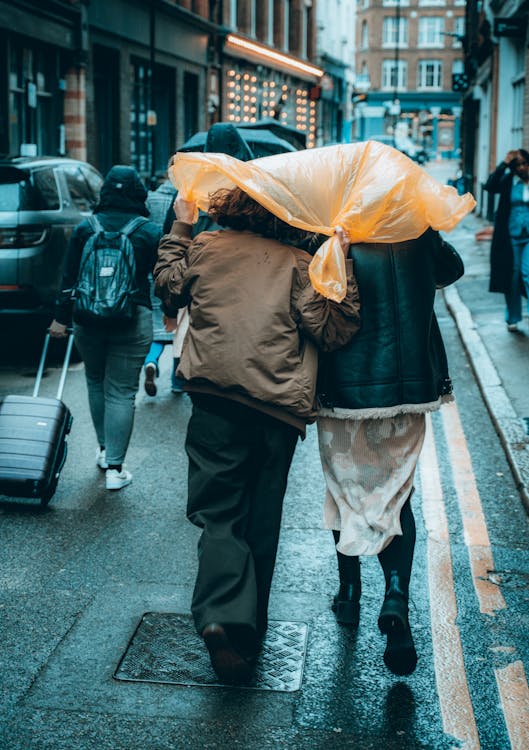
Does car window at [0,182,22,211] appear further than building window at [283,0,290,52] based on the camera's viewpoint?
No

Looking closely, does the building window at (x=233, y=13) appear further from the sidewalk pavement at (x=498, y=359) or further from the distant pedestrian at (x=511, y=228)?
the distant pedestrian at (x=511, y=228)

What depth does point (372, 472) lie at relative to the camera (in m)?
4.11

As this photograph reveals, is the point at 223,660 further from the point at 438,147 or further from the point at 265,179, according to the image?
the point at 438,147

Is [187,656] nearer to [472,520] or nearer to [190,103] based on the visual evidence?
[472,520]

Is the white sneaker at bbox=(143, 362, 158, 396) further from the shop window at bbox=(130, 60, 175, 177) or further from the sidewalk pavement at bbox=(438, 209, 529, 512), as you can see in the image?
the shop window at bbox=(130, 60, 175, 177)

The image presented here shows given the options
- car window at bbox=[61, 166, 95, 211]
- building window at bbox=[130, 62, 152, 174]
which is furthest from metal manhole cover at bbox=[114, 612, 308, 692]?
building window at bbox=[130, 62, 152, 174]

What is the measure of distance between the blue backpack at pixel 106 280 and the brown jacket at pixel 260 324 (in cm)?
213

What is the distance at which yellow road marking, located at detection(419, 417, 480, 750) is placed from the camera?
3.64 meters

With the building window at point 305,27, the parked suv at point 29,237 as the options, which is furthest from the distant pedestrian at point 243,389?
the building window at point 305,27

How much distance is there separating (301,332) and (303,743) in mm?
1422

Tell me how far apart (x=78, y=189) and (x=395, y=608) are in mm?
8405

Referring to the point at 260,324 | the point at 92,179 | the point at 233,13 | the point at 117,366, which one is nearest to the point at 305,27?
the point at 233,13

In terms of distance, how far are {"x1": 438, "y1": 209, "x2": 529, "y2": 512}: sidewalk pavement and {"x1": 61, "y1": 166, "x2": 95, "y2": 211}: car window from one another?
170 inches

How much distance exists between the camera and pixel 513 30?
1892 cm
